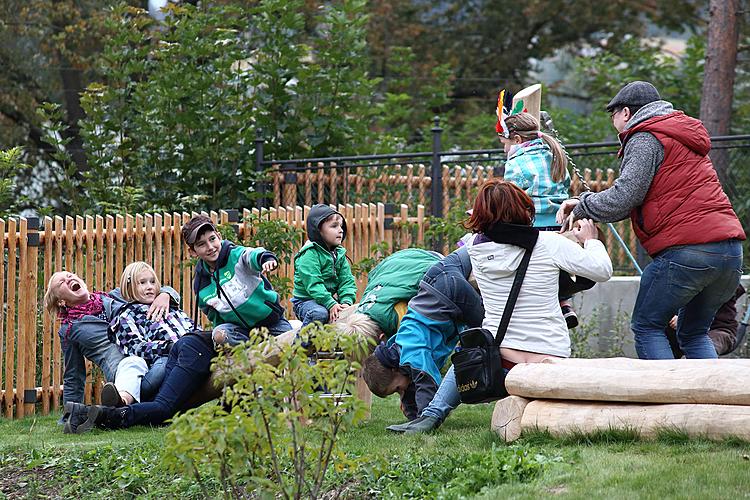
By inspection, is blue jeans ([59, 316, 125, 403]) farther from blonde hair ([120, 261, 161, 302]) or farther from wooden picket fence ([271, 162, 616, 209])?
wooden picket fence ([271, 162, 616, 209])

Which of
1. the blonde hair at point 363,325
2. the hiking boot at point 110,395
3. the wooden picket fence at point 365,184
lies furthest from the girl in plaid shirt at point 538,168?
the wooden picket fence at point 365,184

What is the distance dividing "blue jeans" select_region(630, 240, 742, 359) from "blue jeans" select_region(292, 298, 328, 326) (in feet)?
6.94

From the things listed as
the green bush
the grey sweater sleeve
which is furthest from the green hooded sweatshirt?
the green bush

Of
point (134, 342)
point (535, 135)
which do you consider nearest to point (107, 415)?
point (134, 342)

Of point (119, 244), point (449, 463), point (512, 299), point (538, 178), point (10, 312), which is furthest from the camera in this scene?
point (119, 244)

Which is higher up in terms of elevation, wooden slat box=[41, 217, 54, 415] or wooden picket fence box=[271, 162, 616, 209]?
wooden picket fence box=[271, 162, 616, 209]

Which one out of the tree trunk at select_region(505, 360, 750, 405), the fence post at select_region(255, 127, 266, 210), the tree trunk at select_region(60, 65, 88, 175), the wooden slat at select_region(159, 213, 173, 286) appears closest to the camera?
the tree trunk at select_region(505, 360, 750, 405)

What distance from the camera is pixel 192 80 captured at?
1315 cm

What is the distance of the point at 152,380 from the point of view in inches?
294

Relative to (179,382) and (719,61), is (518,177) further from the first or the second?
(719,61)

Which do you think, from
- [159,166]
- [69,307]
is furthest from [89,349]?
[159,166]

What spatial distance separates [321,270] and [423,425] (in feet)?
5.30

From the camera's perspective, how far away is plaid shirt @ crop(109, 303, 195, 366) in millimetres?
7633

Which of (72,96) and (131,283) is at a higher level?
(72,96)
